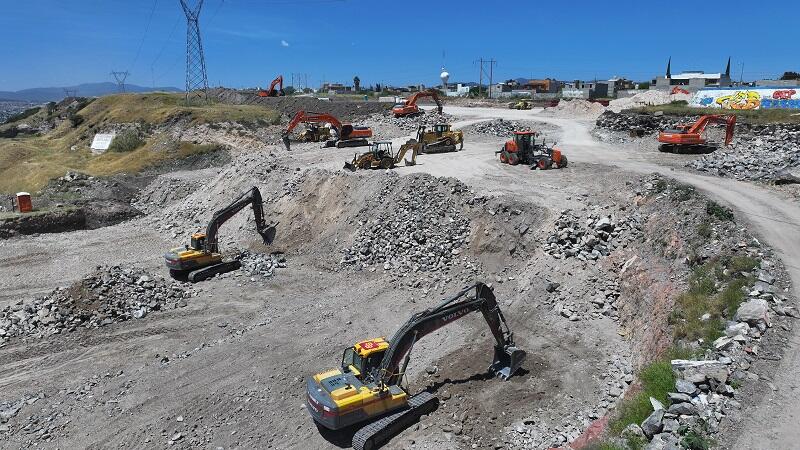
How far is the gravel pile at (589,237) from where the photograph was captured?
17938 millimetres

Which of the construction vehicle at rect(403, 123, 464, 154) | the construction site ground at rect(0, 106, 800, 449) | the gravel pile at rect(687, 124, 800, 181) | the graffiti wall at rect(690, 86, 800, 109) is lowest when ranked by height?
the construction site ground at rect(0, 106, 800, 449)

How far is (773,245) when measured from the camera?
1434 cm

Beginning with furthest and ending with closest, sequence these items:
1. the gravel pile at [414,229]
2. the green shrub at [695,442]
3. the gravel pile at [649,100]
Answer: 1. the gravel pile at [649,100]
2. the gravel pile at [414,229]
3. the green shrub at [695,442]

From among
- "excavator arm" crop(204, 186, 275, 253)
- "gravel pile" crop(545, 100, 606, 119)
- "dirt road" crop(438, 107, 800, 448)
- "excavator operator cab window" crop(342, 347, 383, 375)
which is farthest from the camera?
"gravel pile" crop(545, 100, 606, 119)

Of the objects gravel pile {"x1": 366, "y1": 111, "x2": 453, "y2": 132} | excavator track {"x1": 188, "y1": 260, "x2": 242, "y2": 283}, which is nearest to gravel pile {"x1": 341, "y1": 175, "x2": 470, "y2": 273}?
excavator track {"x1": 188, "y1": 260, "x2": 242, "y2": 283}

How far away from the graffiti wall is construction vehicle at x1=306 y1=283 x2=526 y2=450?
122 feet

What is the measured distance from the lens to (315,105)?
2491 inches

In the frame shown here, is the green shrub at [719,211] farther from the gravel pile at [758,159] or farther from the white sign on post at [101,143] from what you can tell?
the white sign on post at [101,143]

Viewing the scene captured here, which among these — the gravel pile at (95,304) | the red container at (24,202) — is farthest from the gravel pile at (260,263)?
the red container at (24,202)

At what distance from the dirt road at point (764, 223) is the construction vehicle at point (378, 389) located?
5741mm

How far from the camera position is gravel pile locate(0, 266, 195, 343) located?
1736 centimetres

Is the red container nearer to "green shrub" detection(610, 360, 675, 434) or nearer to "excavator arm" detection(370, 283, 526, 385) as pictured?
"excavator arm" detection(370, 283, 526, 385)

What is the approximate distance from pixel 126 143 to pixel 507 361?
152ft

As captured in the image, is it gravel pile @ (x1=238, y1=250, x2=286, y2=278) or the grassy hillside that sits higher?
the grassy hillside
